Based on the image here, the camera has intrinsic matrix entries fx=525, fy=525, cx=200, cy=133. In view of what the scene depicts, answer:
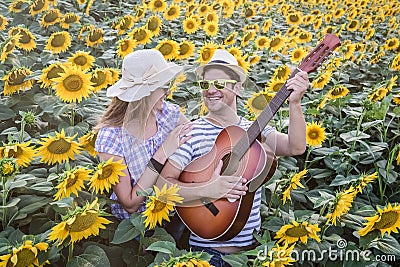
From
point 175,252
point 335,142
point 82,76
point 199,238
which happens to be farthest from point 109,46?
point 175,252

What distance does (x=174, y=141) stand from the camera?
1801 millimetres

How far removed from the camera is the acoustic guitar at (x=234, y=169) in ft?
5.37

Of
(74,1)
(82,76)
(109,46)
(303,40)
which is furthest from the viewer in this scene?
(74,1)

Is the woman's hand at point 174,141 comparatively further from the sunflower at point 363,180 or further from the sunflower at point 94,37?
the sunflower at point 94,37

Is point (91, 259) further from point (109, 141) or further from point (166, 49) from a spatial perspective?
point (166, 49)

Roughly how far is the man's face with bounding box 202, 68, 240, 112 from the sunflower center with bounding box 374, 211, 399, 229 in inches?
23.3

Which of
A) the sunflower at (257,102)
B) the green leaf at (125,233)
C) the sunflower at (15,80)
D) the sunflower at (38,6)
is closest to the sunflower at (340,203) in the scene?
the sunflower at (257,102)

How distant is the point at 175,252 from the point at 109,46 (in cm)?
197

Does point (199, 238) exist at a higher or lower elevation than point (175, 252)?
lower

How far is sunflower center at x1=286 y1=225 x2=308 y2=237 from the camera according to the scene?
1.59 m

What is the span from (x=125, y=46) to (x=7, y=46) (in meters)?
0.56

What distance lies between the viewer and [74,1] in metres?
3.97

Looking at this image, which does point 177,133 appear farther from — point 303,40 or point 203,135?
point 303,40

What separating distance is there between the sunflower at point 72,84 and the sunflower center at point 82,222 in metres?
0.70
